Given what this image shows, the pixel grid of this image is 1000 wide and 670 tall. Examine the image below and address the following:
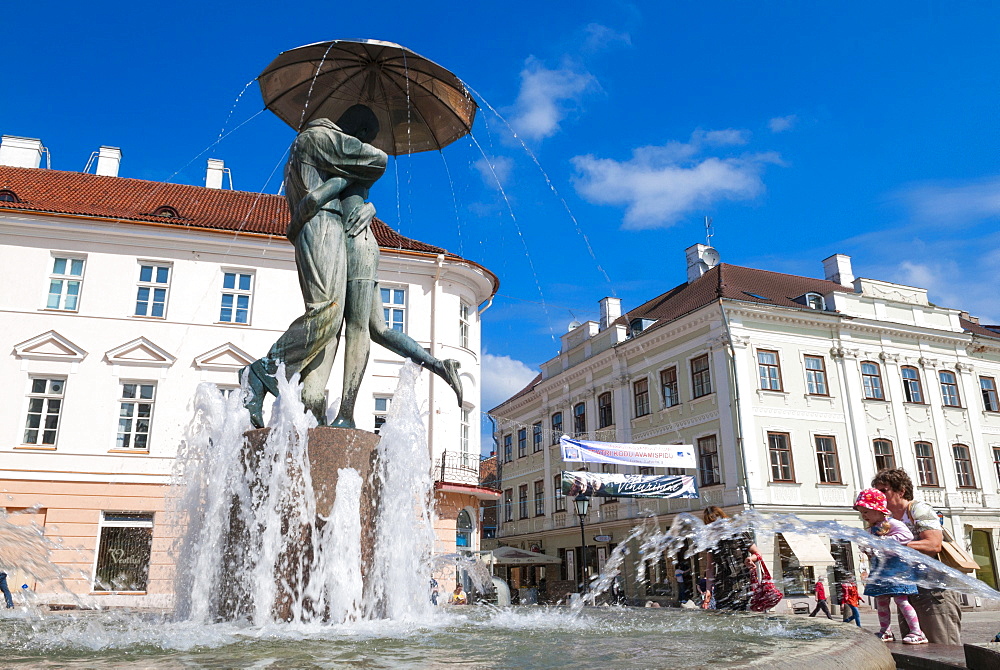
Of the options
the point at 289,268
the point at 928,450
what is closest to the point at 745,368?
the point at 928,450

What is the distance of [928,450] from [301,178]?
97.3 ft

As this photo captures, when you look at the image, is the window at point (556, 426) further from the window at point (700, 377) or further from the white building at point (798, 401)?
the window at point (700, 377)

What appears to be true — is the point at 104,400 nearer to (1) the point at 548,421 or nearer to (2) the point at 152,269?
(2) the point at 152,269

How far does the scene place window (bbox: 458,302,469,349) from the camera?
24630 mm

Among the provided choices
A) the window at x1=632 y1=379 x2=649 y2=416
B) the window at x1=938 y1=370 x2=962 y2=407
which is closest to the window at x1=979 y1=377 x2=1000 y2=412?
the window at x1=938 y1=370 x2=962 y2=407

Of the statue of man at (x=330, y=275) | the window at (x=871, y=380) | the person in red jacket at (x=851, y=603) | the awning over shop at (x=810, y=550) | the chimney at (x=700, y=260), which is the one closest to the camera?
the statue of man at (x=330, y=275)

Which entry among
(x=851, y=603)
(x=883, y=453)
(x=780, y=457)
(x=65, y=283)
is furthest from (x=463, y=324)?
(x=883, y=453)

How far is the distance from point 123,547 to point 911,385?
2803 centimetres

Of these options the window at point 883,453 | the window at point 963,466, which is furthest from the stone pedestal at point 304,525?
the window at point 963,466

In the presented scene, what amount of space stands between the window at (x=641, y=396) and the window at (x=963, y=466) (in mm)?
11710

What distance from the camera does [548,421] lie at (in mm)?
38219

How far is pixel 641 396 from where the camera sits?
3173 centimetres

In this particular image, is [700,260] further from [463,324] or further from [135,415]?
[135,415]

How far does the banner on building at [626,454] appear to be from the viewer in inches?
899
